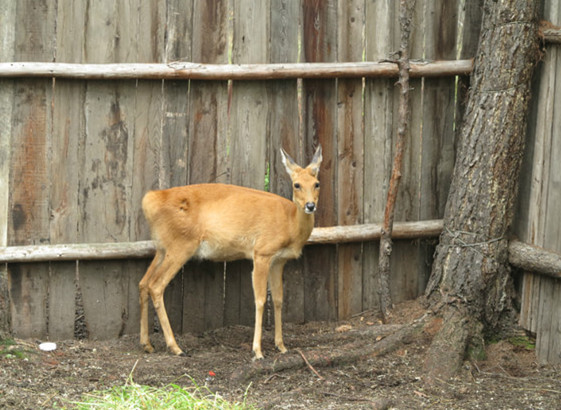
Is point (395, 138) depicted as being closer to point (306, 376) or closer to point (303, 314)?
point (303, 314)

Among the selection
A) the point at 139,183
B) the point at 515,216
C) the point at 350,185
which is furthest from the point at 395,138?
the point at 139,183

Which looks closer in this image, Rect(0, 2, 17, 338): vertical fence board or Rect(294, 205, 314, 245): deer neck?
Rect(0, 2, 17, 338): vertical fence board

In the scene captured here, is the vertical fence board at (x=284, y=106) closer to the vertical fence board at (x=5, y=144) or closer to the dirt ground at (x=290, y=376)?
the dirt ground at (x=290, y=376)

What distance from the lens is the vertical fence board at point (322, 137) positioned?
643cm

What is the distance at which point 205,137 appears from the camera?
633cm

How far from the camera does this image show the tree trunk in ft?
19.7

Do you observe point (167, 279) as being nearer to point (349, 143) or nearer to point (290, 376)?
point (290, 376)

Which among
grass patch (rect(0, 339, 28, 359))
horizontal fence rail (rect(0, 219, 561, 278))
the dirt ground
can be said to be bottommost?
the dirt ground

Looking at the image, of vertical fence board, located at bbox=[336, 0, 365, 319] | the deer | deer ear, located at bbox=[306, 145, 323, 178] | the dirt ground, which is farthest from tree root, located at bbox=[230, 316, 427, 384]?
deer ear, located at bbox=[306, 145, 323, 178]

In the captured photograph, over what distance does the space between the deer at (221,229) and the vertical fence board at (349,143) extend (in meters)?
0.51

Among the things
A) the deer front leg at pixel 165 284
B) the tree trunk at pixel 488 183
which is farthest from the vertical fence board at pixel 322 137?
the deer front leg at pixel 165 284

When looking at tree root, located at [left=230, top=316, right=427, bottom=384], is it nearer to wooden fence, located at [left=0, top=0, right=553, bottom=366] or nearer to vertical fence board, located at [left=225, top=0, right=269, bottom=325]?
wooden fence, located at [left=0, top=0, right=553, bottom=366]

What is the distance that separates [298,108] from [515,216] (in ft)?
6.68

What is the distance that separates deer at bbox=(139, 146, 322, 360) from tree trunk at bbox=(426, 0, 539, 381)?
1226 mm
